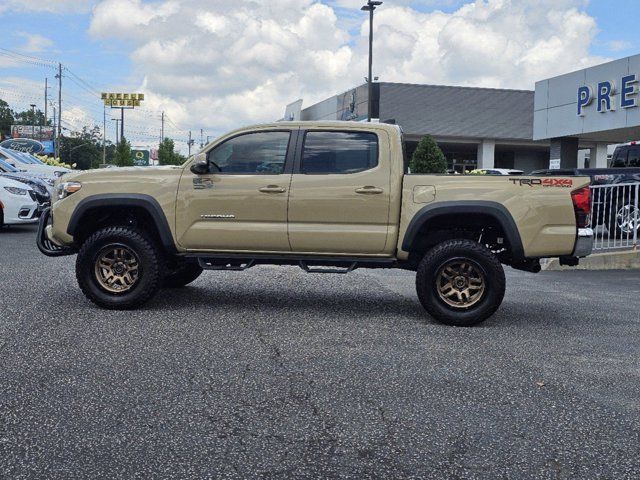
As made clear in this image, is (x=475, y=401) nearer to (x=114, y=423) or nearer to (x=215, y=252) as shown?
(x=114, y=423)

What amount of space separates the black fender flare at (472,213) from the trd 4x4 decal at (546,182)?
0.30 metres

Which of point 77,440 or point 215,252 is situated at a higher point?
point 215,252

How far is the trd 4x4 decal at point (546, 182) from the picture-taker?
666cm

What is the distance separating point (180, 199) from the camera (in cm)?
715

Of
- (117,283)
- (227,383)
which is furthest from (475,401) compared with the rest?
(117,283)

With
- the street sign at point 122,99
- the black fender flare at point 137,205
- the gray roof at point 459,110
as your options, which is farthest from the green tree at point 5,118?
the black fender flare at point 137,205

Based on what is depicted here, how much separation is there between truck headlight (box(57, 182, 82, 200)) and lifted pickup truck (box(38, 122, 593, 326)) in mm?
14

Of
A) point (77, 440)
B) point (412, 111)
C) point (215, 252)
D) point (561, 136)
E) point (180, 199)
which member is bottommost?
point (77, 440)

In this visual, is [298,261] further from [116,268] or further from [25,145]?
[25,145]

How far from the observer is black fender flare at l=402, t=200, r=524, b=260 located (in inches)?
262

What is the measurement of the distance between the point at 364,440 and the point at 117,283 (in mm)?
4234

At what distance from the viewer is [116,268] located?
23.8 ft

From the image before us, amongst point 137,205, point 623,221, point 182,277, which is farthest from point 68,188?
point 623,221

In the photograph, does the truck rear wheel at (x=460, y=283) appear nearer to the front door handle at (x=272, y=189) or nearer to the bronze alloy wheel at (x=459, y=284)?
the bronze alloy wheel at (x=459, y=284)
